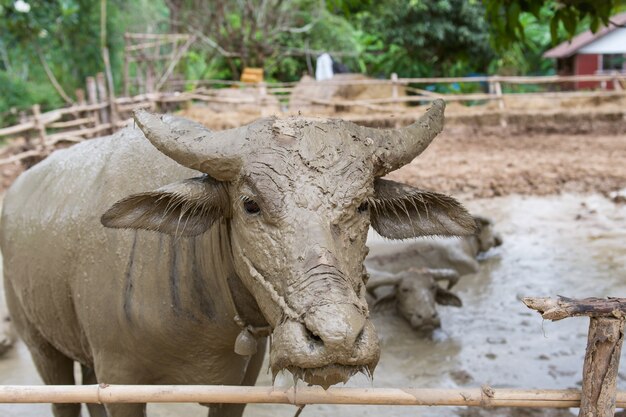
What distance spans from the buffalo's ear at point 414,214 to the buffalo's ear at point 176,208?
541 mm

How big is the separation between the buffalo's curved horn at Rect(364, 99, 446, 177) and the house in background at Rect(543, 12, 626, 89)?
19.7 m

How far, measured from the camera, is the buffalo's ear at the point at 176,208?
2.33m

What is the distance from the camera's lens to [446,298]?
5898mm

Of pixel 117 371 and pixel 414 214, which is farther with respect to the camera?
pixel 117 371

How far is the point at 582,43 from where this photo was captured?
72.1ft

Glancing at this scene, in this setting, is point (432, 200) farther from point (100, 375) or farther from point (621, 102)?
point (621, 102)

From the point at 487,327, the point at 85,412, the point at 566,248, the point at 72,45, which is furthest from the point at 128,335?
the point at 72,45

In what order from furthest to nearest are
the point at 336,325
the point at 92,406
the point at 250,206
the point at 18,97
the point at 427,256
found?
the point at 18,97
the point at 427,256
the point at 92,406
the point at 250,206
the point at 336,325

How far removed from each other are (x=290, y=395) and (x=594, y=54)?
23462 mm

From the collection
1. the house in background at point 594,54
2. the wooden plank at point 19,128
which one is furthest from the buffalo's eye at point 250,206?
the house in background at point 594,54

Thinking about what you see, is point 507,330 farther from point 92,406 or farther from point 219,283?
point 219,283

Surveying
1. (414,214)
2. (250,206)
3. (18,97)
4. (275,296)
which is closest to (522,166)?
(414,214)

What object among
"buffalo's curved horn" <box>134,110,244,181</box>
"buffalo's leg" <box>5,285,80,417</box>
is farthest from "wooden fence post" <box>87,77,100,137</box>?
"buffalo's curved horn" <box>134,110,244,181</box>

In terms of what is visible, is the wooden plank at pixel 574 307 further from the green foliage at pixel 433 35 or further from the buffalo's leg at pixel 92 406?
the green foliage at pixel 433 35
